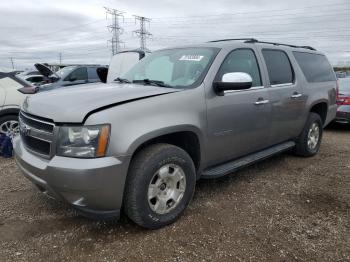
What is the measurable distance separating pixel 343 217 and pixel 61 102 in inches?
118

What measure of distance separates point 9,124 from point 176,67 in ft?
12.6

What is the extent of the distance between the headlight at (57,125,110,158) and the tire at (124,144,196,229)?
1.28 feet

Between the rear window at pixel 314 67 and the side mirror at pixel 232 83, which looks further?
the rear window at pixel 314 67

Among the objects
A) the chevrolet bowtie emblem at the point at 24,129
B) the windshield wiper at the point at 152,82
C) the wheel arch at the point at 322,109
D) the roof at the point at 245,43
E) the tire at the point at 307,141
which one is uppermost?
the roof at the point at 245,43

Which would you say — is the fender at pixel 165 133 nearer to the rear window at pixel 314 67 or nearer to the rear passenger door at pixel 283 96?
the rear passenger door at pixel 283 96

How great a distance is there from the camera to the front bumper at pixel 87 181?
9.06ft

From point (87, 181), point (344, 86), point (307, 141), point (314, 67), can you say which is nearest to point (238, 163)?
point (87, 181)

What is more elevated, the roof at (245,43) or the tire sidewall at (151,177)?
the roof at (245,43)

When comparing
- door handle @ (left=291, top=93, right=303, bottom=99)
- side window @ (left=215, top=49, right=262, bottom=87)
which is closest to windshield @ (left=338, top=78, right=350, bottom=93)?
door handle @ (left=291, top=93, right=303, bottom=99)

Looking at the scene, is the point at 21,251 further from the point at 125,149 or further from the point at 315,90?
the point at 315,90

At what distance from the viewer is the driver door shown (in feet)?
12.1

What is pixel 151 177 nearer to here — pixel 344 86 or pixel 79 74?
pixel 344 86

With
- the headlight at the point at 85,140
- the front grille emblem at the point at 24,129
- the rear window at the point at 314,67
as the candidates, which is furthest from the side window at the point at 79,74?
the headlight at the point at 85,140

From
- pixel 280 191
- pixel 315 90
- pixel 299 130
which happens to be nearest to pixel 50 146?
pixel 280 191
